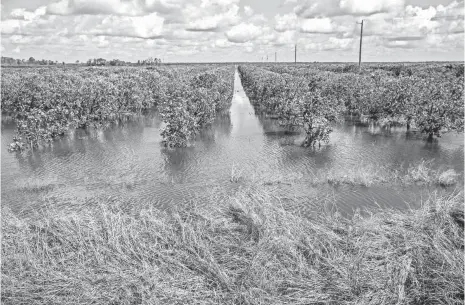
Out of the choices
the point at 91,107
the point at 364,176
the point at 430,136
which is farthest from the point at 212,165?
the point at 91,107

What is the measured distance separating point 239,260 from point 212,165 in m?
12.9

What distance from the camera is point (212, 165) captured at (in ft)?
71.4

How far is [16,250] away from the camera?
9562mm

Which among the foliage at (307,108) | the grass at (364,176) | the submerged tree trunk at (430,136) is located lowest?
the grass at (364,176)

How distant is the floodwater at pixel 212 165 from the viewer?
16.8 metres

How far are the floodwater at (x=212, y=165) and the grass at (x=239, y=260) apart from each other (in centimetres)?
461

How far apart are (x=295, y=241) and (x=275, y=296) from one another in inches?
63.7

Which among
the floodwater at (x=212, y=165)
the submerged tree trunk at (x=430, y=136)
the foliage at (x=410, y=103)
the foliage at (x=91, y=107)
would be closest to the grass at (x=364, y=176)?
the floodwater at (x=212, y=165)

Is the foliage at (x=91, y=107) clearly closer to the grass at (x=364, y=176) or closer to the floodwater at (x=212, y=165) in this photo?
the floodwater at (x=212, y=165)

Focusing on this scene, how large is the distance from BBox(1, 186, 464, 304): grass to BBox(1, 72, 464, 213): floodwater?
4.61m

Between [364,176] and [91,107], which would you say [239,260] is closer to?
[364,176]

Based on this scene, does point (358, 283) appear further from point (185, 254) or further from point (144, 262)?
point (144, 262)

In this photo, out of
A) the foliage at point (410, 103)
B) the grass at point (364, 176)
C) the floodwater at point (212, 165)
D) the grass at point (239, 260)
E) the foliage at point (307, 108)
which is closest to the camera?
the grass at point (239, 260)

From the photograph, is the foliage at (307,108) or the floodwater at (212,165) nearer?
the floodwater at (212,165)
